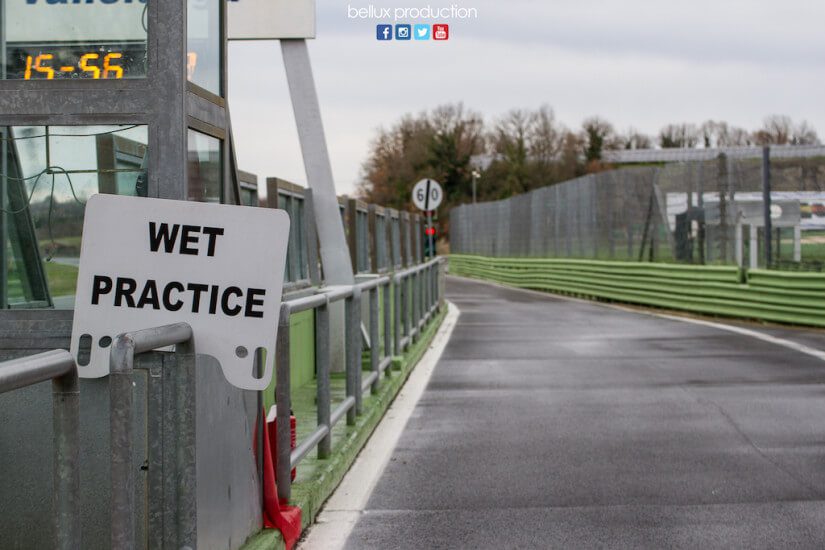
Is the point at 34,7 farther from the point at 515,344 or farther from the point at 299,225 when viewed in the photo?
the point at 515,344

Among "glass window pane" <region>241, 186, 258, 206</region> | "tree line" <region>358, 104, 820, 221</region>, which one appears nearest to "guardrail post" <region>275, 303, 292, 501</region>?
"glass window pane" <region>241, 186, 258, 206</region>

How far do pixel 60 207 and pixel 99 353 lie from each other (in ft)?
3.18

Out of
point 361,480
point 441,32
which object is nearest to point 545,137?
point 441,32

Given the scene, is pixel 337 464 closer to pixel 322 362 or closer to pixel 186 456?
pixel 322 362

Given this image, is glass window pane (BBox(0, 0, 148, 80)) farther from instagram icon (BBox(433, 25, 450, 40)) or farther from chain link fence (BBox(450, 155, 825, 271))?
chain link fence (BBox(450, 155, 825, 271))

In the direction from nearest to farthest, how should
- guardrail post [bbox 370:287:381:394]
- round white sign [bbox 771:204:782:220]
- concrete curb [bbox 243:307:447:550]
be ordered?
concrete curb [bbox 243:307:447:550]
guardrail post [bbox 370:287:381:394]
round white sign [bbox 771:204:782:220]

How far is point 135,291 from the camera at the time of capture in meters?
3.80

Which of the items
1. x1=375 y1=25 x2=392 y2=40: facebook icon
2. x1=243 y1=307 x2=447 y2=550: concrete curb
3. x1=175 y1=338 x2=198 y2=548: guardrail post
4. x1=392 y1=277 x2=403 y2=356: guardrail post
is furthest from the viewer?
x1=375 y1=25 x2=392 y2=40: facebook icon

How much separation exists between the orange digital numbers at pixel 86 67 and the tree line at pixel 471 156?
88.0m

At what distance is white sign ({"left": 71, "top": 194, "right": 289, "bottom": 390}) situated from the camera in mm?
3771

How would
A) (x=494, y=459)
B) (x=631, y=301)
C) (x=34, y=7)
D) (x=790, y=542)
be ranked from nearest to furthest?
(x=34, y=7), (x=790, y=542), (x=494, y=459), (x=631, y=301)

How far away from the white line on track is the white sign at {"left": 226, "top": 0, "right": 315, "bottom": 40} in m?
3.80

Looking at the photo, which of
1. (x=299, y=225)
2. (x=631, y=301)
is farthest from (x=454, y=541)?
(x=631, y=301)

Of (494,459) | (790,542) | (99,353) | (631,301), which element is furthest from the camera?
(631,301)
